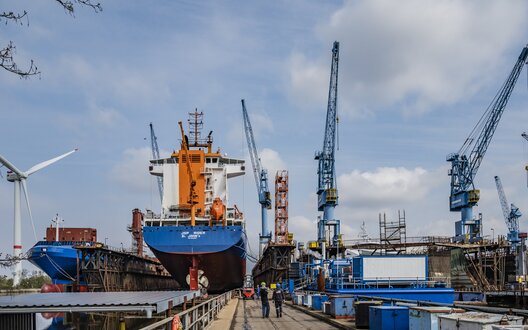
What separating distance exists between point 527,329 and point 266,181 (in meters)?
108

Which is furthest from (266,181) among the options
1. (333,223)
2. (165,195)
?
(165,195)

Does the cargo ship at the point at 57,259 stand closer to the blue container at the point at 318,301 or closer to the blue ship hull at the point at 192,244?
the blue ship hull at the point at 192,244

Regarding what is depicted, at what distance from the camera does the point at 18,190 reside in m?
63.7

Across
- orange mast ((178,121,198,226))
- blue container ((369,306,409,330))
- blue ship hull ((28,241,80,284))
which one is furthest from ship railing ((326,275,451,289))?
blue ship hull ((28,241,80,284))

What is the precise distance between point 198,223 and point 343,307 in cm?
3269

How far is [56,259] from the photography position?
6481 centimetres

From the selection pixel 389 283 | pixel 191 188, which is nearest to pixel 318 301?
pixel 389 283

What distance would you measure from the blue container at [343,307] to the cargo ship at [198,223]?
25.9 metres

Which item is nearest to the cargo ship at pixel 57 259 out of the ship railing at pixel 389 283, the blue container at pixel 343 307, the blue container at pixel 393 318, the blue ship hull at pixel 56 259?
the blue ship hull at pixel 56 259

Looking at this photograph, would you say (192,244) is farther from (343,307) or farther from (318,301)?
(343,307)

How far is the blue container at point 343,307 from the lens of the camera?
24.1 m

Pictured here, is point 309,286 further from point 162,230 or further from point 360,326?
point 360,326

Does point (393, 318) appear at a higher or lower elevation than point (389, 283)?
higher

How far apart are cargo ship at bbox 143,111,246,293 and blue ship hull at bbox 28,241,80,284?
13470 mm
